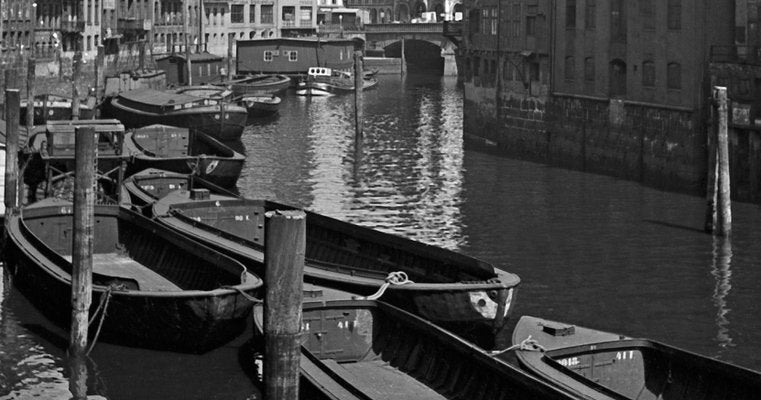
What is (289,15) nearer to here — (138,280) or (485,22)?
(485,22)

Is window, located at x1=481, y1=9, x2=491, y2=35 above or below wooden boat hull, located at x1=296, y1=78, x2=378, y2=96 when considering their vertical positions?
above

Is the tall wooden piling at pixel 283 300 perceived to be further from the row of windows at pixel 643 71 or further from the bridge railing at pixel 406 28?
the bridge railing at pixel 406 28

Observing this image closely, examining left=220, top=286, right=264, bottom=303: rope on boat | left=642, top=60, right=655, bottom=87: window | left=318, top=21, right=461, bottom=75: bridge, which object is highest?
left=318, top=21, right=461, bottom=75: bridge

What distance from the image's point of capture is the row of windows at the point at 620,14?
6384 cm

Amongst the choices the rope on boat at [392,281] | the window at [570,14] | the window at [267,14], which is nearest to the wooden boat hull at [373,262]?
the rope on boat at [392,281]

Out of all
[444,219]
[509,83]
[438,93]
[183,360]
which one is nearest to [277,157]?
[509,83]

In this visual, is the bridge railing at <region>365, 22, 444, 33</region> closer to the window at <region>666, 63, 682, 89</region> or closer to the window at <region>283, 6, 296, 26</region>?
the window at <region>283, 6, 296, 26</region>

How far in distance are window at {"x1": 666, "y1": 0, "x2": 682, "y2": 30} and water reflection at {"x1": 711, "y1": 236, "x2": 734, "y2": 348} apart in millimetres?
15964

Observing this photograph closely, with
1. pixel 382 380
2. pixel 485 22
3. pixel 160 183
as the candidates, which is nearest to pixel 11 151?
pixel 160 183

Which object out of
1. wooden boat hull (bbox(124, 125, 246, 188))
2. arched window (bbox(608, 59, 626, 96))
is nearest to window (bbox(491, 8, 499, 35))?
arched window (bbox(608, 59, 626, 96))

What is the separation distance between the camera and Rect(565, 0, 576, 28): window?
73.0m

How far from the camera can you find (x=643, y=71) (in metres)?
65.9

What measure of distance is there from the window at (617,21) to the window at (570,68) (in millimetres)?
4010

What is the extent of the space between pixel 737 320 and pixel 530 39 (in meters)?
40.5
